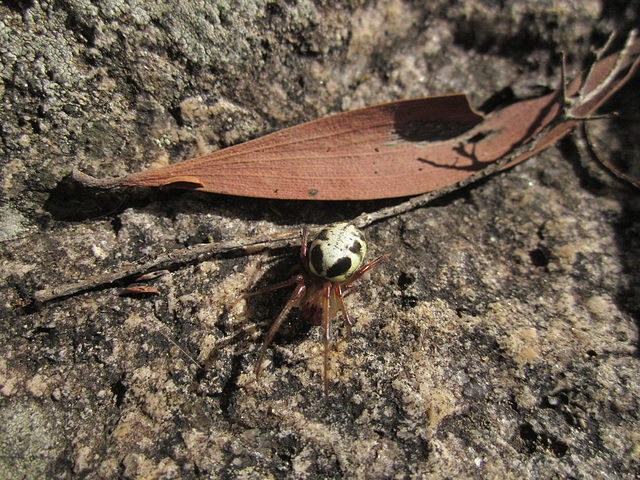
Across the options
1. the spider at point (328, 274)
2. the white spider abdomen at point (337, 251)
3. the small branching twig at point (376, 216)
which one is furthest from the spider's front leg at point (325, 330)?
the small branching twig at point (376, 216)

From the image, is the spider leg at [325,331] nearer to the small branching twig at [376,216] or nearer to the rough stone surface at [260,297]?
the rough stone surface at [260,297]

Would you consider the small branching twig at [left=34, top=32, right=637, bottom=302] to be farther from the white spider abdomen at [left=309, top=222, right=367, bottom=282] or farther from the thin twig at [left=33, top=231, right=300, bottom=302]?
the white spider abdomen at [left=309, top=222, right=367, bottom=282]

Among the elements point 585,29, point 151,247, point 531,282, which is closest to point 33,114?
point 151,247

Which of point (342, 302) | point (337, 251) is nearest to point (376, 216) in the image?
point (337, 251)

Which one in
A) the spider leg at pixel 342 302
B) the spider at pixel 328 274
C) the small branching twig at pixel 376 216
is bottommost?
the spider leg at pixel 342 302

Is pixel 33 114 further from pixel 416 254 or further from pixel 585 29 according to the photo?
pixel 585 29

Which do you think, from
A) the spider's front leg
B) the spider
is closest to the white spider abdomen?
the spider
